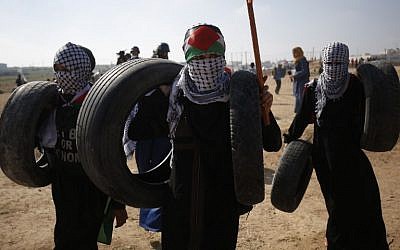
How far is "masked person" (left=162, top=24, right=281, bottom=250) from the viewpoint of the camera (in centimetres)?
230

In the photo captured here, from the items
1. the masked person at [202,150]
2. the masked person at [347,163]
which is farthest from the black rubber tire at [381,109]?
the masked person at [202,150]

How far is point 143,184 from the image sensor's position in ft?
8.35

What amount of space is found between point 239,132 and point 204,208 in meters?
0.53

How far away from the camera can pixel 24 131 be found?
106 inches

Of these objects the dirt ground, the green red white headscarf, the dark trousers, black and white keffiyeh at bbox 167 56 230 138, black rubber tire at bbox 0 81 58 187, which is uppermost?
the green red white headscarf

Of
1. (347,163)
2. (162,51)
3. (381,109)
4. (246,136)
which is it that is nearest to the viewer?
(246,136)

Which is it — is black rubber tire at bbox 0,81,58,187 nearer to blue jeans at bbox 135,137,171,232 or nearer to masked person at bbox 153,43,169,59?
blue jeans at bbox 135,137,171,232

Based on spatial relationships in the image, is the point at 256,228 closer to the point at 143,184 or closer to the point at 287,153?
the point at 287,153

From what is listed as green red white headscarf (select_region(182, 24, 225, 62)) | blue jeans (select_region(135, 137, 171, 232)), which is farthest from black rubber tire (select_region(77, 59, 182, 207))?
blue jeans (select_region(135, 137, 171, 232))

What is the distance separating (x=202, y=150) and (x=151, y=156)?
5.93 feet

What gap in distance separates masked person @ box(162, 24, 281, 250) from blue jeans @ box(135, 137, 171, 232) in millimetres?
1593

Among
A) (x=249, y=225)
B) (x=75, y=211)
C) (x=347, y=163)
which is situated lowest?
(x=249, y=225)

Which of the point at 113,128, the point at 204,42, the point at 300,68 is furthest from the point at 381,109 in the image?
the point at 300,68

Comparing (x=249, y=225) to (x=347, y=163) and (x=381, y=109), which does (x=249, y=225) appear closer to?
(x=347, y=163)
